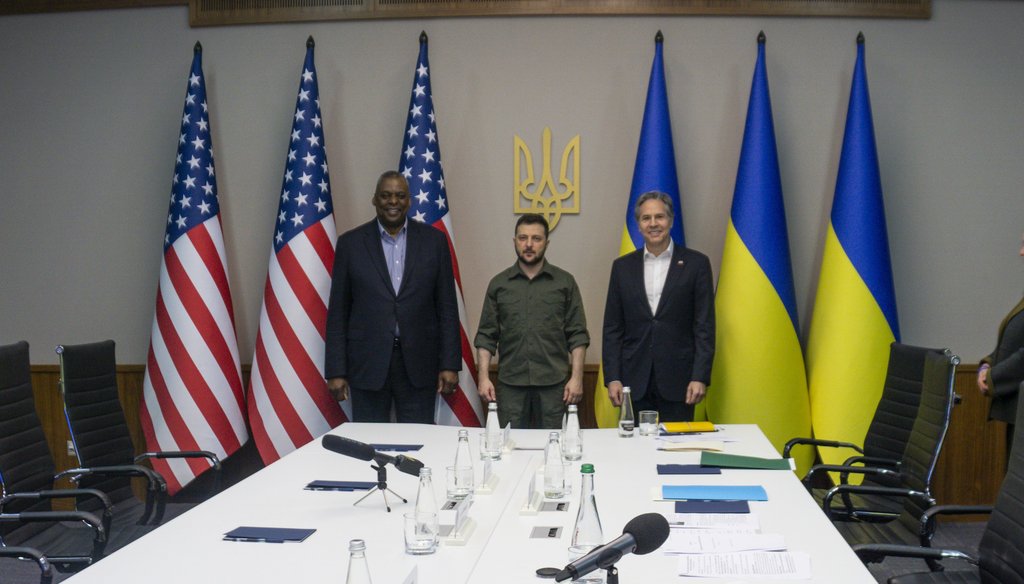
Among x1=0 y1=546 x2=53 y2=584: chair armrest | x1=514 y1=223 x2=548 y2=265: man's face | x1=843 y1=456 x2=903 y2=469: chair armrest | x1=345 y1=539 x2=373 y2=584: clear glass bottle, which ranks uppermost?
x1=514 y1=223 x2=548 y2=265: man's face

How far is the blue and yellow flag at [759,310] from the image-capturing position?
4395mm

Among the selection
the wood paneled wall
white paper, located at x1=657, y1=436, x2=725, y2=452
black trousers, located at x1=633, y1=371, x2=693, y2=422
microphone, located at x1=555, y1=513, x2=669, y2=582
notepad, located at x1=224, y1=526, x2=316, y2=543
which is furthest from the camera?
the wood paneled wall

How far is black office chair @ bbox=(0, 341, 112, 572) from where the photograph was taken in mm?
2762

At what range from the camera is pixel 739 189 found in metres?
4.53

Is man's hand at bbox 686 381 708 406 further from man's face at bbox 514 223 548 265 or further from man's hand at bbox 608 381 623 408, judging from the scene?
man's face at bbox 514 223 548 265

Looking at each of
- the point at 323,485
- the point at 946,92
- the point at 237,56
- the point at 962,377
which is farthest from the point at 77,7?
the point at 962,377

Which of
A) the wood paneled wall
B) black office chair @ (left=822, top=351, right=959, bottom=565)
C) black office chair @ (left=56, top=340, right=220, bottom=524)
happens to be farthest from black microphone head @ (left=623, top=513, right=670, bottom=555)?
the wood paneled wall

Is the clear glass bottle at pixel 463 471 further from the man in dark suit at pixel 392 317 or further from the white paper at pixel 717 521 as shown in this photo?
the man in dark suit at pixel 392 317

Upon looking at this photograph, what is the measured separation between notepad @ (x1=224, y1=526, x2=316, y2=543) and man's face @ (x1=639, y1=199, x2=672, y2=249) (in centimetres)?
225

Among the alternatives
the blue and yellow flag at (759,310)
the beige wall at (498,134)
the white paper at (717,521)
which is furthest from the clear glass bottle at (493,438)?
the beige wall at (498,134)

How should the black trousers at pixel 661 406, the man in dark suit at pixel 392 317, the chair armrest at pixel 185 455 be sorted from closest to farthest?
the chair armrest at pixel 185 455 → the black trousers at pixel 661 406 → the man in dark suit at pixel 392 317

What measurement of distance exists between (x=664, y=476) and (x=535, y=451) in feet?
1.75

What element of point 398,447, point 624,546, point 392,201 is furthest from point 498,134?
point 624,546

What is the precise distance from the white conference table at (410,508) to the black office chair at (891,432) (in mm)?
542
